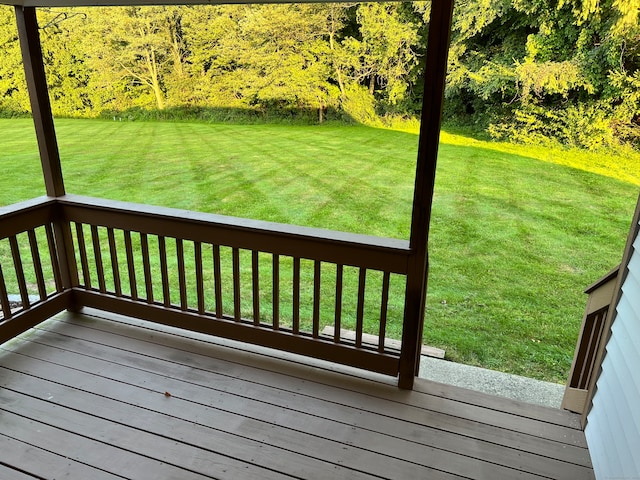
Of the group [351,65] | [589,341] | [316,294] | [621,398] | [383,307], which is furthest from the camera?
[351,65]

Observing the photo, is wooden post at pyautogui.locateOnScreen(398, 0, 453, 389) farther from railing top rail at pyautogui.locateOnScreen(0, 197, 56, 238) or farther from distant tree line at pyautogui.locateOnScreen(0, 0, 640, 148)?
distant tree line at pyautogui.locateOnScreen(0, 0, 640, 148)

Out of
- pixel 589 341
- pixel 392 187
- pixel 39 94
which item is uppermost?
pixel 39 94

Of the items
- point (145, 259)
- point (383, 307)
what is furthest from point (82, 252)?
point (383, 307)

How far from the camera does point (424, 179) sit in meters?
1.99

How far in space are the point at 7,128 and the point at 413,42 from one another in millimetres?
6070

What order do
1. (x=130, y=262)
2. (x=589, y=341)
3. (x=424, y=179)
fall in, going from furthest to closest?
(x=130, y=262)
(x=589, y=341)
(x=424, y=179)

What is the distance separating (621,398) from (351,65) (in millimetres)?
5860

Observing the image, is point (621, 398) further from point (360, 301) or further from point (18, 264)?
point (18, 264)

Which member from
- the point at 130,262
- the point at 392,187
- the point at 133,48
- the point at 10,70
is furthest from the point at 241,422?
the point at 133,48

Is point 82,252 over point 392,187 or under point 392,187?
over

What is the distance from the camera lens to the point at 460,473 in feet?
5.99

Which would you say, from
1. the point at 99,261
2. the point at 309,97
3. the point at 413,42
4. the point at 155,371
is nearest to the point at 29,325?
the point at 99,261

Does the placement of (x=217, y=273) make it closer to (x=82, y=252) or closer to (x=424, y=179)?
(x=82, y=252)

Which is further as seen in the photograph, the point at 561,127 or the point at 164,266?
the point at 561,127
